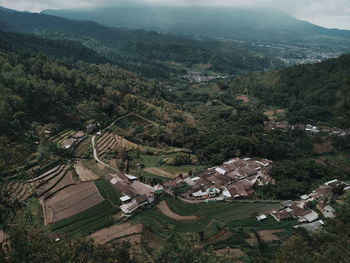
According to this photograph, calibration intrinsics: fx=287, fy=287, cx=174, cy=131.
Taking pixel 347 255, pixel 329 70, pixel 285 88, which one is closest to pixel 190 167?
pixel 347 255

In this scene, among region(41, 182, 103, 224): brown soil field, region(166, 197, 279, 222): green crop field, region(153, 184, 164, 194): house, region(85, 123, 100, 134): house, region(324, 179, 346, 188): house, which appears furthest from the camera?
region(85, 123, 100, 134): house

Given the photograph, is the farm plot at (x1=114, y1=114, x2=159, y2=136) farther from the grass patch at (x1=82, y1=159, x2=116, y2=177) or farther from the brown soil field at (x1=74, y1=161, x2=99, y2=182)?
the brown soil field at (x1=74, y1=161, x2=99, y2=182)

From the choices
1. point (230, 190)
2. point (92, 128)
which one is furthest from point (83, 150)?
point (230, 190)

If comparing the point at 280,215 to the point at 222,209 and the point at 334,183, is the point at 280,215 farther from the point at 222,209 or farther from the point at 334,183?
the point at 334,183

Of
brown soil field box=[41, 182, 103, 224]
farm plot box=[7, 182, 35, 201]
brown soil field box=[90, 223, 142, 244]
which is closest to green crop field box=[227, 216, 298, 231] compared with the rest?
brown soil field box=[90, 223, 142, 244]

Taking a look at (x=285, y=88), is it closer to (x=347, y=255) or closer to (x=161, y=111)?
(x=161, y=111)
